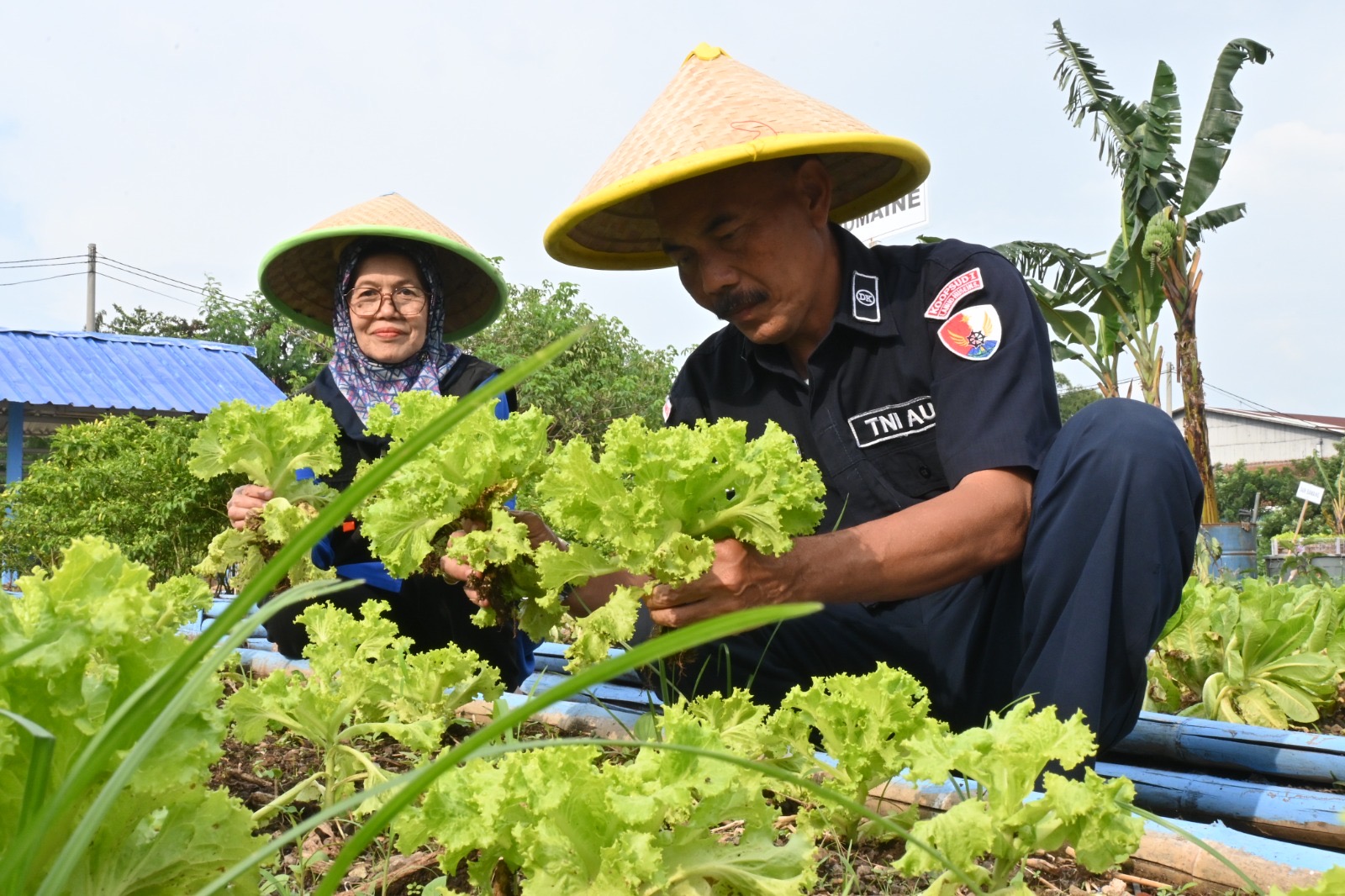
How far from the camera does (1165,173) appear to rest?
44.1 feet

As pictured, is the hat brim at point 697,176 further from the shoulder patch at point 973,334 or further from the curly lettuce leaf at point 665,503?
the curly lettuce leaf at point 665,503

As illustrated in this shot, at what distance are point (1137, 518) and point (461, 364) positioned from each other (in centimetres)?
268

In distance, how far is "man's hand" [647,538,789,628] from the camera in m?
1.90

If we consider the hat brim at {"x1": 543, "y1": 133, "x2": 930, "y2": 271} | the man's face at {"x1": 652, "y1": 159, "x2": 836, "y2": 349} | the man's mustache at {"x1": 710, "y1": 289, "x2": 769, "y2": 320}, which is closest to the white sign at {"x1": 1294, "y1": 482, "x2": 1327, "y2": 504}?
the hat brim at {"x1": 543, "y1": 133, "x2": 930, "y2": 271}

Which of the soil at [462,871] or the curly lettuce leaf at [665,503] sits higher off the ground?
the curly lettuce leaf at [665,503]

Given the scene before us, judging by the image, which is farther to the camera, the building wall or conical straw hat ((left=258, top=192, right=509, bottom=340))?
the building wall

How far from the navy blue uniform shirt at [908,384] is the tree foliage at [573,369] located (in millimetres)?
14226

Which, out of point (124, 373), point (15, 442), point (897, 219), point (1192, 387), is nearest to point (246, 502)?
point (897, 219)

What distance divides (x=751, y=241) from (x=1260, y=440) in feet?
219

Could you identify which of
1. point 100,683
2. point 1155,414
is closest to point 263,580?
point 100,683

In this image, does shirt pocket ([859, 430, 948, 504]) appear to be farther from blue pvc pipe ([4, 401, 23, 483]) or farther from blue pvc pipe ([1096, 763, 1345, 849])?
blue pvc pipe ([4, 401, 23, 483])

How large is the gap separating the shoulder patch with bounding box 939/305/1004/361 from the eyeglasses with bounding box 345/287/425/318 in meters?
2.10

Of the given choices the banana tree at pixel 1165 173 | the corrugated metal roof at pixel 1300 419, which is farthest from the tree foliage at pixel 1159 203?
the corrugated metal roof at pixel 1300 419

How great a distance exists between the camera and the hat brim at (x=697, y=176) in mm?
2332
